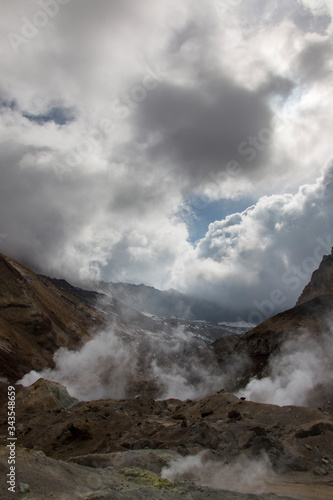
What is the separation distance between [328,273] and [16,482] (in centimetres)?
6956

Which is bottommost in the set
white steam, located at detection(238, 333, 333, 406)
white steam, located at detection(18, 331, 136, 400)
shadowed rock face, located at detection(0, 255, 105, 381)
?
white steam, located at detection(238, 333, 333, 406)

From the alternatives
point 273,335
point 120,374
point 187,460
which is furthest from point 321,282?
point 187,460

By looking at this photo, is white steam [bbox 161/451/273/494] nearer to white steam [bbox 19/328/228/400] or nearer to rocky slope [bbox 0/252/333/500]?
rocky slope [bbox 0/252/333/500]

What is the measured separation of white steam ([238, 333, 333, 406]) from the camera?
27828 millimetres

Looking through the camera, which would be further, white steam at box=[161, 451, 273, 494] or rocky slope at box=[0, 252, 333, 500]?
white steam at box=[161, 451, 273, 494]

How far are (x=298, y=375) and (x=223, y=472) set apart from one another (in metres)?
21.3

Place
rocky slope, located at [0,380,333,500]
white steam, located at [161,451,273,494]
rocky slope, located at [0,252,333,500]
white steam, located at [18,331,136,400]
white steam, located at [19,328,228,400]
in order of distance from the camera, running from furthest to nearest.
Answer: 1. white steam, located at [18,331,136,400]
2. white steam, located at [19,328,228,400]
3. white steam, located at [161,451,273,494]
4. rocky slope, located at [0,252,333,500]
5. rocky slope, located at [0,380,333,500]

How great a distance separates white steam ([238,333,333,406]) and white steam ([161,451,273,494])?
17380 millimetres

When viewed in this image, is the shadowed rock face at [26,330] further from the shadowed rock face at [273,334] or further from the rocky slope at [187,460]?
the rocky slope at [187,460]

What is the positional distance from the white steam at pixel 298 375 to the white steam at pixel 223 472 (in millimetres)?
17380

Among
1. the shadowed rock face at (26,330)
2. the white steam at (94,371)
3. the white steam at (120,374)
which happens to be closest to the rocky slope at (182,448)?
the white steam at (120,374)

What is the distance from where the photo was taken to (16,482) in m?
8.07

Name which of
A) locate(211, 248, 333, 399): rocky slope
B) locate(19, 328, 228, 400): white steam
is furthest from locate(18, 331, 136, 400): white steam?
locate(211, 248, 333, 399): rocky slope

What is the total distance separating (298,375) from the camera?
3022 cm
